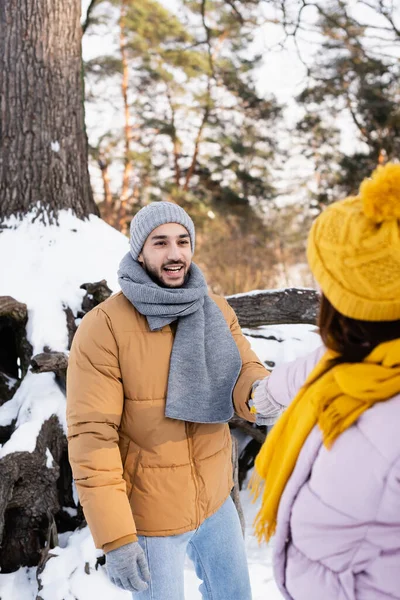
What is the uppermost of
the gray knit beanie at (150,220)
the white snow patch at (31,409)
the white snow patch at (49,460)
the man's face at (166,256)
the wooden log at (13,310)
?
the gray knit beanie at (150,220)

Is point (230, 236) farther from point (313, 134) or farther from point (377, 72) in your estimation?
point (377, 72)

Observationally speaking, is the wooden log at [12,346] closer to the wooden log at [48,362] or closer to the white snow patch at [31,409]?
the white snow patch at [31,409]

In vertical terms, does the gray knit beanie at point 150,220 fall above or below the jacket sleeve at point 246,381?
above

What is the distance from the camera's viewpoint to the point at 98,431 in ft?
5.31

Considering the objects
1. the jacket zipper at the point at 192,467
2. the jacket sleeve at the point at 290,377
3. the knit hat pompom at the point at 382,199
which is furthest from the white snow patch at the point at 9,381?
the knit hat pompom at the point at 382,199

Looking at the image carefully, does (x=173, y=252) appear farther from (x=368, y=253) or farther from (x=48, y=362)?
(x=48, y=362)

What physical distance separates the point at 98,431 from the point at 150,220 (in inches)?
30.7

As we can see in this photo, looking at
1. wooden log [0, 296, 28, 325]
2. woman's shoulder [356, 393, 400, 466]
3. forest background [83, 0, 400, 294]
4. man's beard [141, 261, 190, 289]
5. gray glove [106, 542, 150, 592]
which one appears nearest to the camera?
woman's shoulder [356, 393, 400, 466]

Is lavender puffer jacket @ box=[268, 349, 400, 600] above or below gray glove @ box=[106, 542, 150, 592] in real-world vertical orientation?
above

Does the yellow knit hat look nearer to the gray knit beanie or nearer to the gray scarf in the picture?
the gray scarf

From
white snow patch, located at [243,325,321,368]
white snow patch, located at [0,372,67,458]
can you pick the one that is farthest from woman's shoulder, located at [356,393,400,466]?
white snow patch, located at [243,325,321,368]

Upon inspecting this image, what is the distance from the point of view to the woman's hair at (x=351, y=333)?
1.02 meters

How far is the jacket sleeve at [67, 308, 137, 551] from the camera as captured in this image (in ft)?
5.09

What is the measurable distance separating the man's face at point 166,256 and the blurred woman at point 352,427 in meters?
0.87
